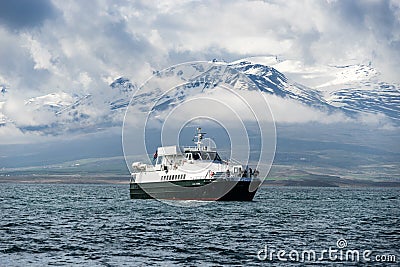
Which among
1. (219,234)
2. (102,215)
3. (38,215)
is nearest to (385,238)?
(219,234)

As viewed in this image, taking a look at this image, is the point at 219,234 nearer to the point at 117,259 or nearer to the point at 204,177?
the point at 117,259

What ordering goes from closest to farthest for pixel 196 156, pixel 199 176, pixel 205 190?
pixel 199 176 < pixel 205 190 < pixel 196 156

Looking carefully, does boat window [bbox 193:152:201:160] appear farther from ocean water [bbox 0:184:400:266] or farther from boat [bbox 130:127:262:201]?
ocean water [bbox 0:184:400:266]

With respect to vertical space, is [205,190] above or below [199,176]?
below

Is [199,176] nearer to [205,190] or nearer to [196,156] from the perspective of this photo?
[205,190]

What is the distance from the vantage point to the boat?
10431 cm

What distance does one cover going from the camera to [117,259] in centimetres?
4728

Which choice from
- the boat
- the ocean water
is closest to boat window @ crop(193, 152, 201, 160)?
the boat

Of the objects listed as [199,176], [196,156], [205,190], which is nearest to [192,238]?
[199,176]

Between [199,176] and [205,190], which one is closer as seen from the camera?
[199,176]

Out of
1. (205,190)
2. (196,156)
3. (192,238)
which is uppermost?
(196,156)

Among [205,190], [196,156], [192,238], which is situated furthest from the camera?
[196,156]

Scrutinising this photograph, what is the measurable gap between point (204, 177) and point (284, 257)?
5618 cm

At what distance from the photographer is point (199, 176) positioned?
105125 mm
